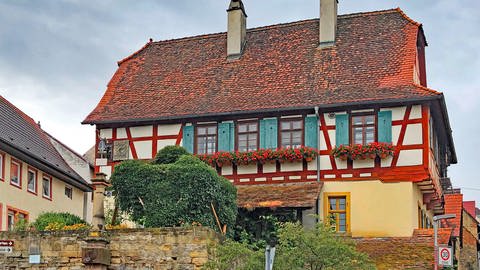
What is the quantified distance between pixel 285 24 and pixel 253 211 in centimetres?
923

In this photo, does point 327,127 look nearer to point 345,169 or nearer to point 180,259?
point 345,169

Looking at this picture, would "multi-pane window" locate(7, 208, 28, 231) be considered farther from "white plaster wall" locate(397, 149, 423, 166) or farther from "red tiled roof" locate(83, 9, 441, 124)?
"white plaster wall" locate(397, 149, 423, 166)

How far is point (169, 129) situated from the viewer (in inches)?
1350

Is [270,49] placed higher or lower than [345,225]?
higher

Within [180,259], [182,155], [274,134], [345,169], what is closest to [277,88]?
[274,134]

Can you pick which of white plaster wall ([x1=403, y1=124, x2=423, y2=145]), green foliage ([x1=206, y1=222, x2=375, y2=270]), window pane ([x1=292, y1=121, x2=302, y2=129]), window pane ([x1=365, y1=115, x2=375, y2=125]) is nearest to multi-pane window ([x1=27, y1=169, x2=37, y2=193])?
window pane ([x1=292, y1=121, x2=302, y2=129])

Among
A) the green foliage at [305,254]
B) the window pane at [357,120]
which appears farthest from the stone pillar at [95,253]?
the window pane at [357,120]

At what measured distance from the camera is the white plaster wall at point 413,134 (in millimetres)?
30938

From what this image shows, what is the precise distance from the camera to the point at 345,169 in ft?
104

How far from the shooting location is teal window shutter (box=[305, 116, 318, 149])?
106ft

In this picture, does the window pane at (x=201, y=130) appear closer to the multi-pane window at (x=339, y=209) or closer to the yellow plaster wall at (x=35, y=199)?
the multi-pane window at (x=339, y=209)

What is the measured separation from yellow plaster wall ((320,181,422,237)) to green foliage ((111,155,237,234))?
5.74 metres

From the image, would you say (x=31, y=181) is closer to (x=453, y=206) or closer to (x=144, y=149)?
(x=144, y=149)

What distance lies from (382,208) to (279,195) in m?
3.45
